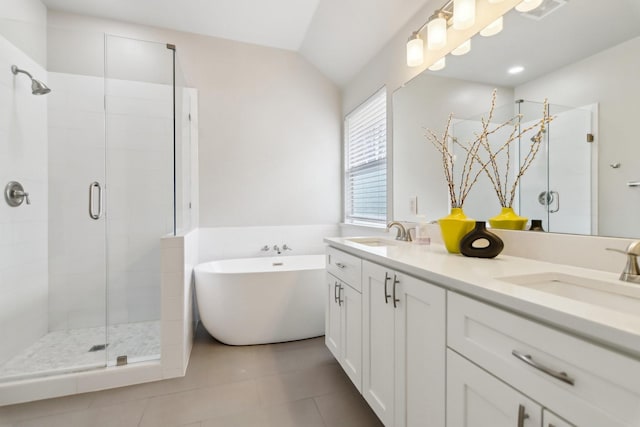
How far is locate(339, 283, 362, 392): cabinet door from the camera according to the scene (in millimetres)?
1501

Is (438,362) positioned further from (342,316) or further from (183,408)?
(183,408)

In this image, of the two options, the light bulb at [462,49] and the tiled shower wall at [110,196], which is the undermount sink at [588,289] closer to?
the light bulb at [462,49]

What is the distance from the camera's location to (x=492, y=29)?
1.43 m

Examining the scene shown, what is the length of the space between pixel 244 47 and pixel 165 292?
2530 millimetres

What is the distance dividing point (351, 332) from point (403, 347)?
525 millimetres

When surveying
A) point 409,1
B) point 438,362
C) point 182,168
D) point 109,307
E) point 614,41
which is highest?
point 409,1

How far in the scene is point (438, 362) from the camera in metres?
0.93

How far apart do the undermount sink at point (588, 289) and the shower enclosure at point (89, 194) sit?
2139 millimetres

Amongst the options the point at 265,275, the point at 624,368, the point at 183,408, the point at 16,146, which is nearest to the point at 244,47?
the point at 16,146

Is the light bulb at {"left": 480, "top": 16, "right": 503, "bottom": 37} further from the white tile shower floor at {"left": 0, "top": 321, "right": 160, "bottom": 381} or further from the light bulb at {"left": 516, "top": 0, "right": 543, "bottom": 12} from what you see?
the white tile shower floor at {"left": 0, "top": 321, "right": 160, "bottom": 381}

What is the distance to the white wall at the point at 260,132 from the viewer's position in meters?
2.89

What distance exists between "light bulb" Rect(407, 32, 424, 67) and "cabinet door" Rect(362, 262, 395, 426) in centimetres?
140

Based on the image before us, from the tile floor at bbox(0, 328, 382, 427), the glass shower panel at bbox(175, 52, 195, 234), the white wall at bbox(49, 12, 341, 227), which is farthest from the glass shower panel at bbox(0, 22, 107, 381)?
the white wall at bbox(49, 12, 341, 227)

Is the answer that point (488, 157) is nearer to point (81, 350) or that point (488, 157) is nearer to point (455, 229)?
point (455, 229)
